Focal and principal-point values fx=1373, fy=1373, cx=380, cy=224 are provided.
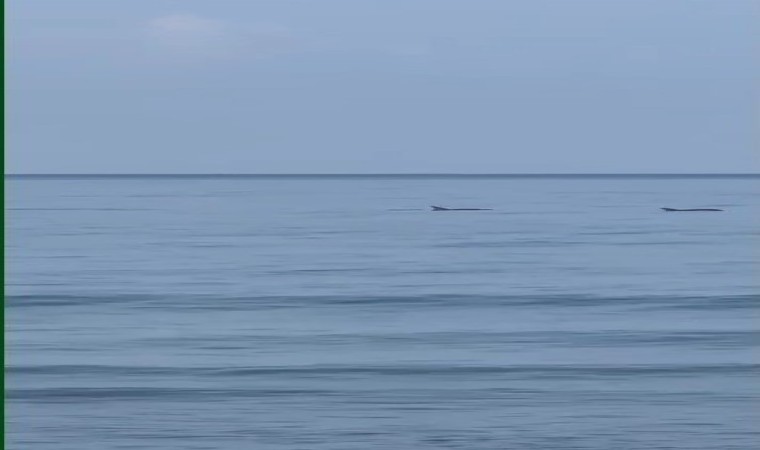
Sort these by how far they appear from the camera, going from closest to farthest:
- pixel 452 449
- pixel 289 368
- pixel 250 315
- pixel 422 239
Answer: pixel 452 449, pixel 289 368, pixel 250 315, pixel 422 239

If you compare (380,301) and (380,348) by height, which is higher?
(380,301)

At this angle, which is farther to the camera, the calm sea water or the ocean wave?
the ocean wave

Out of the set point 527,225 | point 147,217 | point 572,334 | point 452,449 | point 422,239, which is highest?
point 147,217

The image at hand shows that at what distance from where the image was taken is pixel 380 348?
13.0 m

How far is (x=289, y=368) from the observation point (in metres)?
11.4

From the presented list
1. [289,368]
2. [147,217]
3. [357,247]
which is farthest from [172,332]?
[147,217]

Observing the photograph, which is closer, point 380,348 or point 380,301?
point 380,348

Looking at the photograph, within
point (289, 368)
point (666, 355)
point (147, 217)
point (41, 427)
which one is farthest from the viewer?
point (147, 217)

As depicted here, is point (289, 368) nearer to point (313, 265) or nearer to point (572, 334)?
point (572, 334)

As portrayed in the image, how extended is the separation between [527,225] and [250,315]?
2639 cm

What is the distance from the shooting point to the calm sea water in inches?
348

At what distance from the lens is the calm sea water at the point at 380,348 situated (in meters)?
8.85

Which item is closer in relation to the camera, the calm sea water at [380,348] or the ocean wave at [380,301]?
the calm sea water at [380,348]

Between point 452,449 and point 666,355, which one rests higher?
point 666,355
